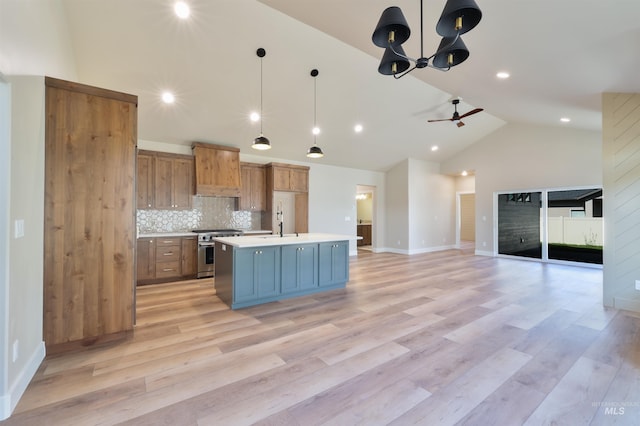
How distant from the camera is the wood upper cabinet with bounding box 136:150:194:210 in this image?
17.1ft

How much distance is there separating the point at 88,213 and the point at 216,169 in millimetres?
3325

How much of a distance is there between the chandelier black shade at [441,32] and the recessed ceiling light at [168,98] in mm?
3695

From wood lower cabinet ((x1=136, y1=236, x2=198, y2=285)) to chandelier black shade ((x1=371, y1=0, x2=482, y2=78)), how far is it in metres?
4.64

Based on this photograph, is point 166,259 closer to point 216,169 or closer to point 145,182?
point 145,182

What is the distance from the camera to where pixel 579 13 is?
7.27 ft

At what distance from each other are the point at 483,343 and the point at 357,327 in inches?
48.6

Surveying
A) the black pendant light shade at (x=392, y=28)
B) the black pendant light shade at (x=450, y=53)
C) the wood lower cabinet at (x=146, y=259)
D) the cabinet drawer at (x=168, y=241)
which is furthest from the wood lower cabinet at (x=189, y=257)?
the black pendant light shade at (x=450, y=53)

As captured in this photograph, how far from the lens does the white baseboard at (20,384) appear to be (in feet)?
5.70

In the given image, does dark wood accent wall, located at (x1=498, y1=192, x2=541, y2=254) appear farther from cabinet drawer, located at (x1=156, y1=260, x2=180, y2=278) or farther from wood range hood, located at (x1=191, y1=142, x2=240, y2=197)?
cabinet drawer, located at (x1=156, y1=260, x2=180, y2=278)

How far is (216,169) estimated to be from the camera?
5836 mm

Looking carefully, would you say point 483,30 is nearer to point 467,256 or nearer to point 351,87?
point 351,87

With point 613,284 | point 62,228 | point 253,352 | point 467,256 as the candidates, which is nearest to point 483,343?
point 253,352

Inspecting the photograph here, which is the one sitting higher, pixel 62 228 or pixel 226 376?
pixel 62 228

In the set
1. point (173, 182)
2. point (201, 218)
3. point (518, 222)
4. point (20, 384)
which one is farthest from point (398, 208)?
point (20, 384)
